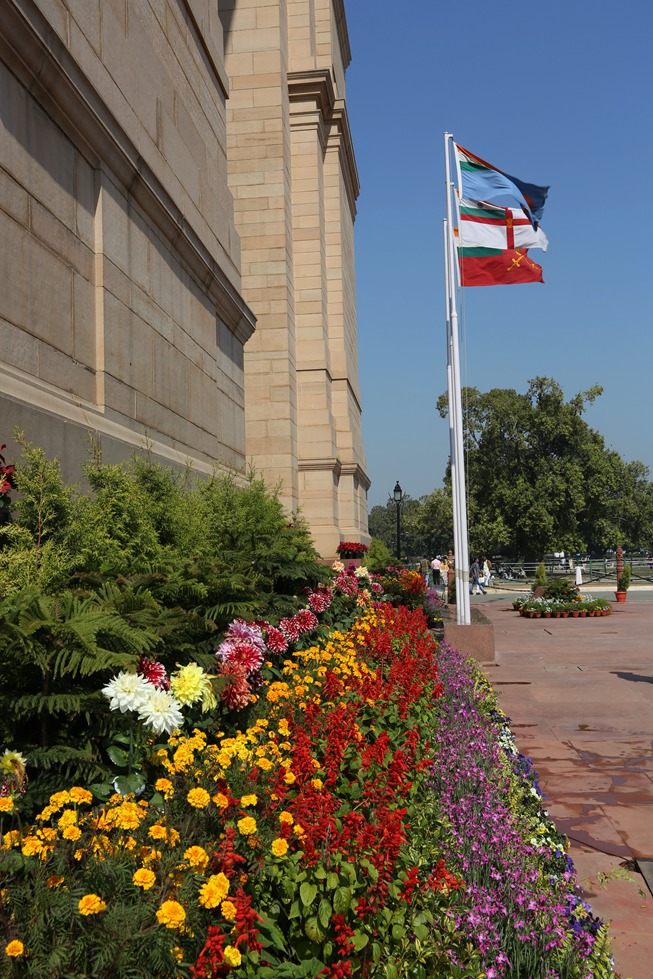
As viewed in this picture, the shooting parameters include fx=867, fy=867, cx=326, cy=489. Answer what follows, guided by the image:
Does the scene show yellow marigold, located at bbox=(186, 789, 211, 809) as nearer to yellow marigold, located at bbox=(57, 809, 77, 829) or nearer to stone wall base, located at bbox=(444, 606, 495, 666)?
yellow marigold, located at bbox=(57, 809, 77, 829)

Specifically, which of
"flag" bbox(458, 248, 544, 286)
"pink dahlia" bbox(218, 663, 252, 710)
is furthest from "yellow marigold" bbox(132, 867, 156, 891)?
"flag" bbox(458, 248, 544, 286)

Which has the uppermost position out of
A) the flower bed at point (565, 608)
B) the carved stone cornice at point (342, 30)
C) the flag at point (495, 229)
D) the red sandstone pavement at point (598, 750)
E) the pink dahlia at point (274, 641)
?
the carved stone cornice at point (342, 30)

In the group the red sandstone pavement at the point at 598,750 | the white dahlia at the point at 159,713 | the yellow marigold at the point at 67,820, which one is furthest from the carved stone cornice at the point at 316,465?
the yellow marigold at the point at 67,820

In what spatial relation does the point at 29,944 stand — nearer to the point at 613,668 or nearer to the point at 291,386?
the point at 613,668

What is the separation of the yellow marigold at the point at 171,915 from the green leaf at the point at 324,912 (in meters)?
0.62

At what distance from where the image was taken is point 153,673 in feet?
12.4

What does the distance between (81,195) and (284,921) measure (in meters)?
6.19

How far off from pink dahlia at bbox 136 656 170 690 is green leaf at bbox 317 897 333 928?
1.26 m

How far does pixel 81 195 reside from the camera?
732 centimetres

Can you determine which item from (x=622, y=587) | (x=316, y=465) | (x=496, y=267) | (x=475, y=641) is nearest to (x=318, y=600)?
(x=475, y=641)

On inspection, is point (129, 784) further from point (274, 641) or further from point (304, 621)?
point (304, 621)

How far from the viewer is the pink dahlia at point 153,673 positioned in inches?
147

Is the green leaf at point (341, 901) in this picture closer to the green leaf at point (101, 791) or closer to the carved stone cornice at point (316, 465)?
the green leaf at point (101, 791)

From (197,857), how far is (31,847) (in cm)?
49
